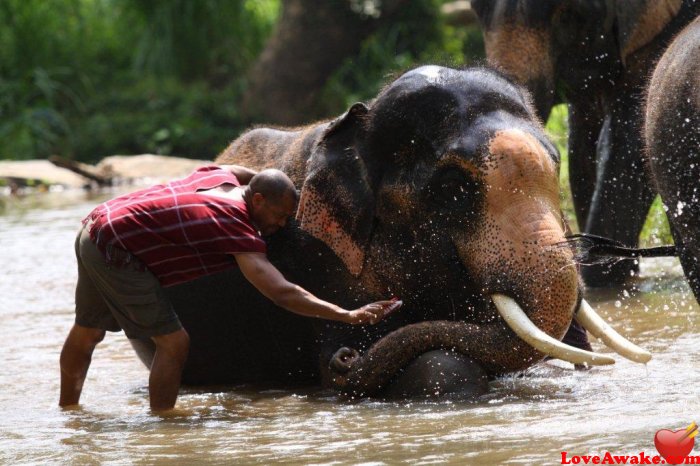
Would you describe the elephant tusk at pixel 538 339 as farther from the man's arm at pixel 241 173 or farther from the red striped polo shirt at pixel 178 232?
the man's arm at pixel 241 173

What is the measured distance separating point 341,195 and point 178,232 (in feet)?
2.15

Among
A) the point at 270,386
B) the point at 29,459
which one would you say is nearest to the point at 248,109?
the point at 270,386

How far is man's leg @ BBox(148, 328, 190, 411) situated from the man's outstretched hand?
29.0 inches

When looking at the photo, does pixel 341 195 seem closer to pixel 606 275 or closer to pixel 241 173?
pixel 241 173

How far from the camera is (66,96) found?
889 inches

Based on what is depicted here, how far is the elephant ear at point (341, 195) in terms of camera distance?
571cm

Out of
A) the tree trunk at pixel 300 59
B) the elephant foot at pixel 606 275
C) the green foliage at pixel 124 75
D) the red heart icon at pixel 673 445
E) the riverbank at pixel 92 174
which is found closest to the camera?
the red heart icon at pixel 673 445

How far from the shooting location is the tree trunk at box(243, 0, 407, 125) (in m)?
21.5

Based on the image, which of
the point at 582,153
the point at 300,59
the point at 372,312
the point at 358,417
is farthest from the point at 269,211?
the point at 300,59

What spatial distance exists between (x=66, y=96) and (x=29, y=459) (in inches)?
724

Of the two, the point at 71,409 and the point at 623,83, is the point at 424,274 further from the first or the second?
the point at 623,83

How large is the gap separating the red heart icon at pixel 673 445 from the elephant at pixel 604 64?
3846 mm

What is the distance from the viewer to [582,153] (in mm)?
8664

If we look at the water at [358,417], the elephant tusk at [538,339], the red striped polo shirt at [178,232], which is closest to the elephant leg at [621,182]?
the water at [358,417]
